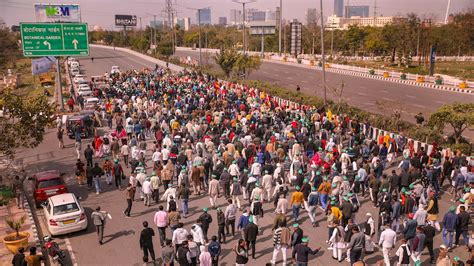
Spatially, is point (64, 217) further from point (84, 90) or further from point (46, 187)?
point (84, 90)

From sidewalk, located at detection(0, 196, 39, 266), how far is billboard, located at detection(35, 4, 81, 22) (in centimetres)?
2932

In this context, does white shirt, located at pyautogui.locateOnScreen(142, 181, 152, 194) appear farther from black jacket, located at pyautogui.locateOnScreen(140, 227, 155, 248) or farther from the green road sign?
the green road sign

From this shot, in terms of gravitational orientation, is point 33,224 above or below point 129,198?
below

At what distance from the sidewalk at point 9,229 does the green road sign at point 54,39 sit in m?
18.3

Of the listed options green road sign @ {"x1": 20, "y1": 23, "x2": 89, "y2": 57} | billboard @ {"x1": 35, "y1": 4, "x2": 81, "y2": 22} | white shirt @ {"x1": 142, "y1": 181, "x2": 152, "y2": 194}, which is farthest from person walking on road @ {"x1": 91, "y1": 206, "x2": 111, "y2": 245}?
billboard @ {"x1": 35, "y1": 4, "x2": 81, "y2": 22}

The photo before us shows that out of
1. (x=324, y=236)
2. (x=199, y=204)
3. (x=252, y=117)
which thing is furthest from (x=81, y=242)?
(x=252, y=117)

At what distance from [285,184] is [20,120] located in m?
11.8

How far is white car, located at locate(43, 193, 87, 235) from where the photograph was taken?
14336 mm

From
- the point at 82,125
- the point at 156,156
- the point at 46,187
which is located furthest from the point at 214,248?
the point at 82,125

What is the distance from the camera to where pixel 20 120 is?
1955 cm

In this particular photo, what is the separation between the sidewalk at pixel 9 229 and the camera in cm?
1380

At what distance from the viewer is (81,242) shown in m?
14.3

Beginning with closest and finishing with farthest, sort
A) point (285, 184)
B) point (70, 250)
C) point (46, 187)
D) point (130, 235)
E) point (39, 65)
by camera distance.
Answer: point (70, 250), point (130, 235), point (46, 187), point (285, 184), point (39, 65)

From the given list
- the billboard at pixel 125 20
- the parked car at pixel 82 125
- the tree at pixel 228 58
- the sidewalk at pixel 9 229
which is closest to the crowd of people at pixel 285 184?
the parked car at pixel 82 125
